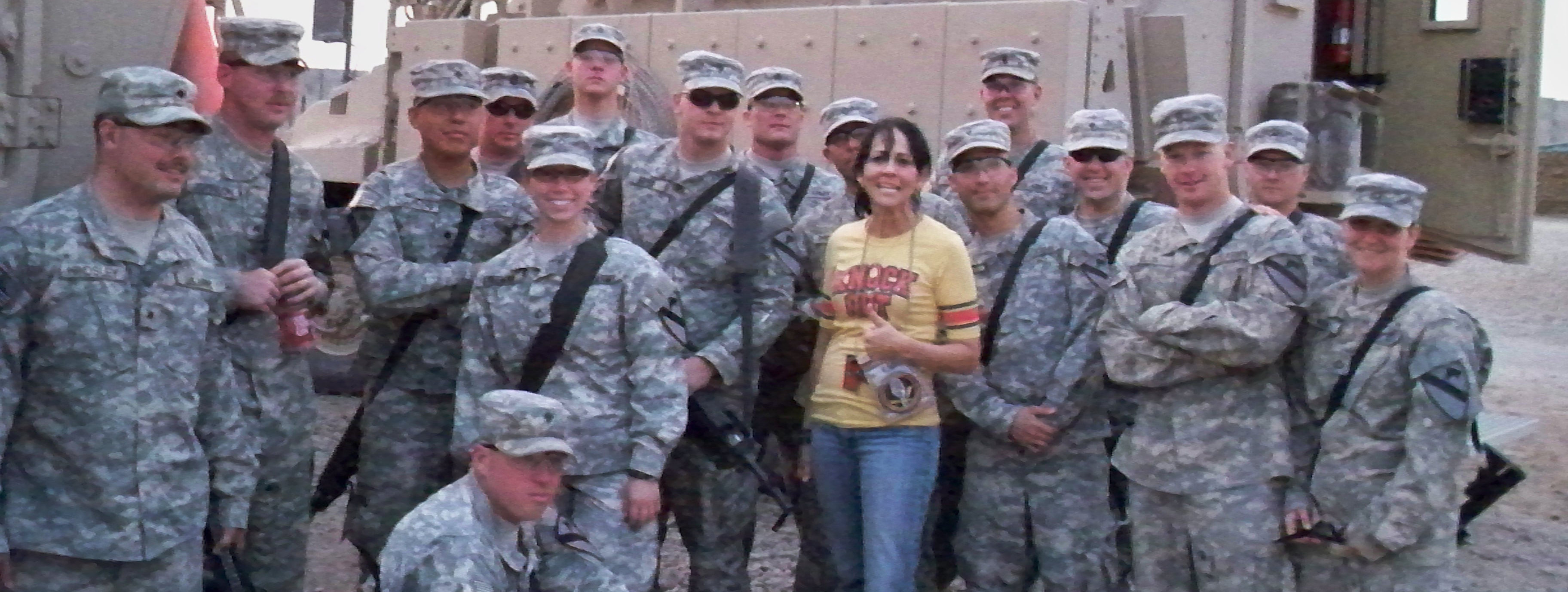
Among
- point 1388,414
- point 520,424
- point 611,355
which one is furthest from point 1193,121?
point 520,424

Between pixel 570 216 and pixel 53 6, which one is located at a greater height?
pixel 53 6

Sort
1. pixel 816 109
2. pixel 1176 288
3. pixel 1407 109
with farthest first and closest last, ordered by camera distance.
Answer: pixel 1407 109, pixel 816 109, pixel 1176 288

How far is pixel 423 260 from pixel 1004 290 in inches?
61.0

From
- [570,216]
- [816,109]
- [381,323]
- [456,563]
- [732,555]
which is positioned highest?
[816,109]

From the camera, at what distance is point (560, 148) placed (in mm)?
3688

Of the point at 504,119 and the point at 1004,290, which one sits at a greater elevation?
the point at 504,119

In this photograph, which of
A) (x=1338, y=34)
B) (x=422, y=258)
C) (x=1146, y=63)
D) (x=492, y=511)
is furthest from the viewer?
(x=1338, y=34)

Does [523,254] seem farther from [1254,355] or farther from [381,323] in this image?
[1254,355]

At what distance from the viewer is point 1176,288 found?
3.89 metres

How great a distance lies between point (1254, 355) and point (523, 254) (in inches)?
68.7

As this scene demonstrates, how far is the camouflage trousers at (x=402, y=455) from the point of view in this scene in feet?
13.8

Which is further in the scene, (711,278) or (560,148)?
(711,278)

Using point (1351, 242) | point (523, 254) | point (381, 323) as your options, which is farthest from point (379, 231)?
point (1351, 242)

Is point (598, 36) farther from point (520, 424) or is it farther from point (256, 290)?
point (520, 424)
